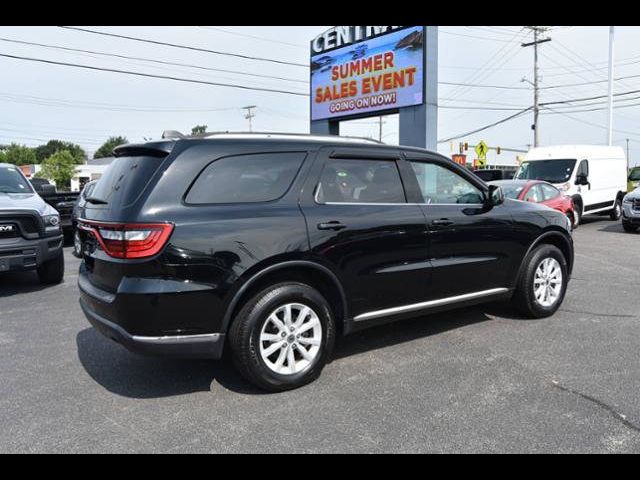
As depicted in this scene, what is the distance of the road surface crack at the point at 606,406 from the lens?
3.03 meters

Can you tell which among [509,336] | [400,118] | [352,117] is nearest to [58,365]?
[509,336]

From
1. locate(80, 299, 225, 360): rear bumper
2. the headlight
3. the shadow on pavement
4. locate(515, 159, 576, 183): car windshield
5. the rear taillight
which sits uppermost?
locate(515, 159, 576, 183): car windshield

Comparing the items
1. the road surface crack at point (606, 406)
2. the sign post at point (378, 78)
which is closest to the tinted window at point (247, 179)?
the road surface crack at point (606, 406)

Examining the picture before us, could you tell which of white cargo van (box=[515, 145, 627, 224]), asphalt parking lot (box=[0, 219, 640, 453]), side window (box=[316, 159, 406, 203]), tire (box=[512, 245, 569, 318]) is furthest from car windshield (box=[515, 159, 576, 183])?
side window (box=[316, 159, 406, 203])

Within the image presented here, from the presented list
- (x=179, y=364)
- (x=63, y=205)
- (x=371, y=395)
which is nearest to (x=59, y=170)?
(x=63, y=205)

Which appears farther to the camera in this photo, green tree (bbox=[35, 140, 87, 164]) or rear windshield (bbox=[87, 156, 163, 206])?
green tree (bbox=[35, 140, 87, 164])

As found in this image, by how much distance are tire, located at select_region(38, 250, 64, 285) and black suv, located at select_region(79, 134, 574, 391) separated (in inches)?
150

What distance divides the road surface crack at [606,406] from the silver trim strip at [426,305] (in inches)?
43.7

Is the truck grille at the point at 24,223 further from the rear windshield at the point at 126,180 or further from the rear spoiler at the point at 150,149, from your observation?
the rear spoiler at the point at 150,149

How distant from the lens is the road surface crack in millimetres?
3025

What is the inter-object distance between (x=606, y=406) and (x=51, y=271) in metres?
7.01

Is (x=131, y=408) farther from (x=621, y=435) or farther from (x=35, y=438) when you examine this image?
(x=621, y=435)

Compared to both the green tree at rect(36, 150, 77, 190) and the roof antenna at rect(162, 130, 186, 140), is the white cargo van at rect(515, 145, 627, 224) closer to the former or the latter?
the roof antenna at rect(162, 130, 186, 140)
